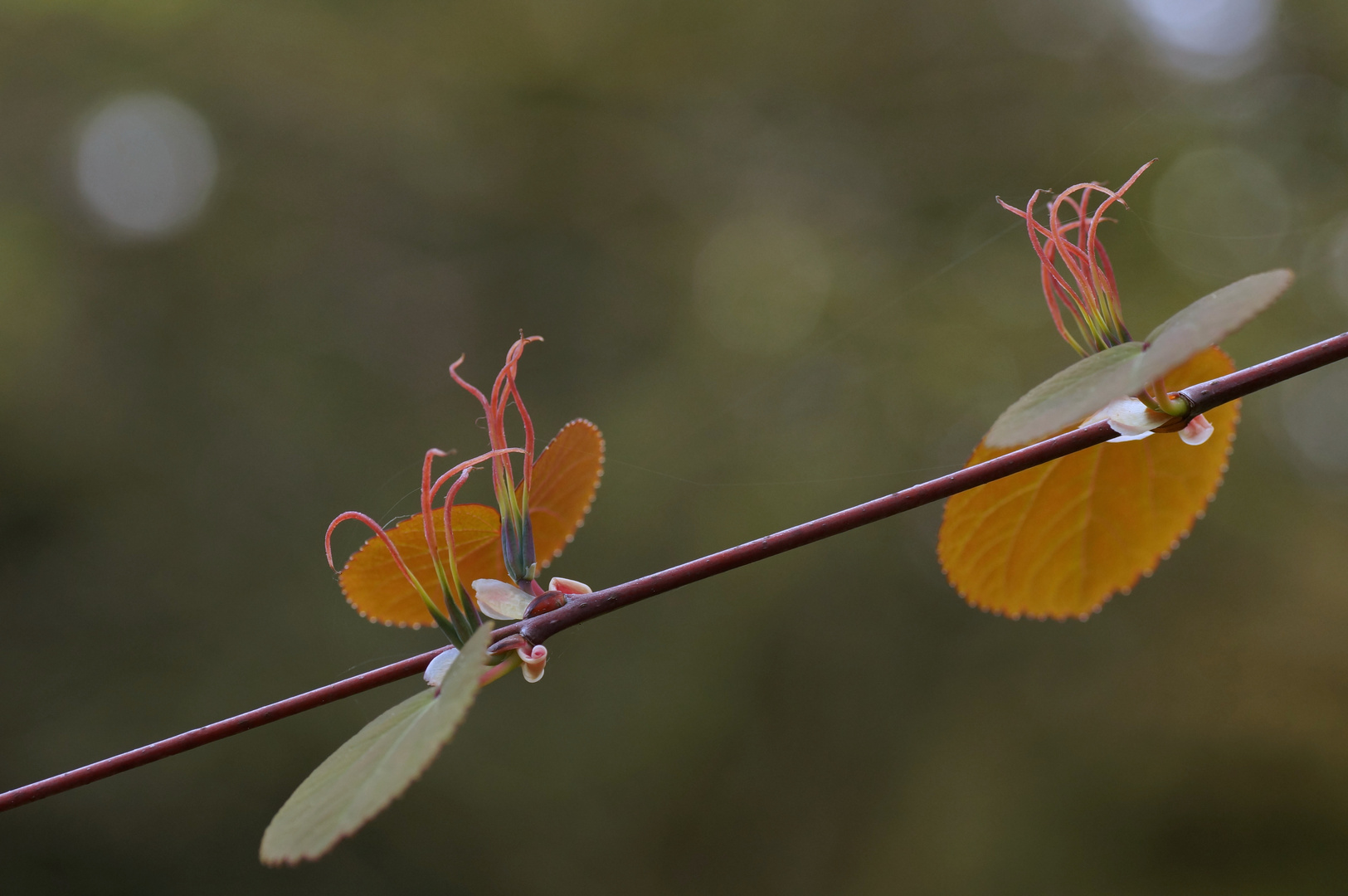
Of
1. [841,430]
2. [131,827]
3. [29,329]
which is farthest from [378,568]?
[29,329]

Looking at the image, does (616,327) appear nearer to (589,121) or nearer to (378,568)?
(589,121)

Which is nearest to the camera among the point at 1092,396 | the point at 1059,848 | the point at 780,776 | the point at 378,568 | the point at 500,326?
the point at 1092,396

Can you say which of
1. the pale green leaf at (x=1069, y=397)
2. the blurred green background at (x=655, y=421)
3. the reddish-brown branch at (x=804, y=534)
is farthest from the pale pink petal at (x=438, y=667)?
the blurred green background at (x=655, y=421)

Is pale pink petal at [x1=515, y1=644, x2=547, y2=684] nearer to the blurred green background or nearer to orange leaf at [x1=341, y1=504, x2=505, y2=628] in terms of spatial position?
orange leaf at [x1=341, y1=504, x2=505, y2=628]

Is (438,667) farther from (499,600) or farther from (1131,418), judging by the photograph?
(1131,418)

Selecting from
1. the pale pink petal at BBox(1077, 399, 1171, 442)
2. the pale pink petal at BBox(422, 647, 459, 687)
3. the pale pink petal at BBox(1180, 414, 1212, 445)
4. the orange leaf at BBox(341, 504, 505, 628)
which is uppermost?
the orange leaf at BBox(341, 504, 505, 628)

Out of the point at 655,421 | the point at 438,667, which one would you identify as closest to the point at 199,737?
the point at 438,667

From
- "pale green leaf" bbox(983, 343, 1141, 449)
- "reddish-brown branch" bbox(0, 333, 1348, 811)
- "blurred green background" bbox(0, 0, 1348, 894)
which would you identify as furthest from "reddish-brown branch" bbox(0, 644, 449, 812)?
"blurred green background" bbox(0, 0, 1348, 894)
